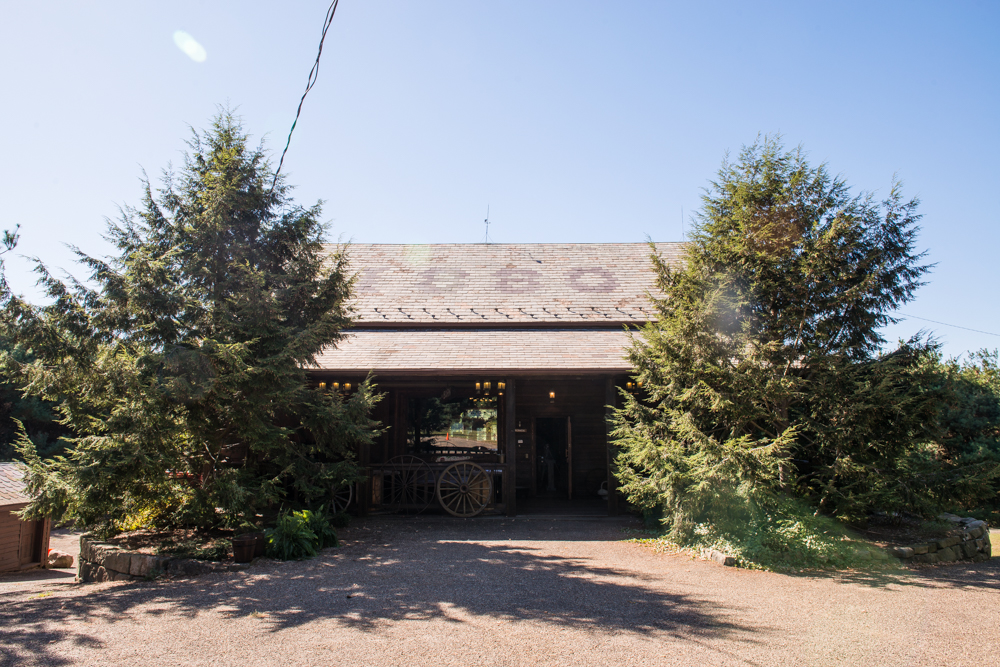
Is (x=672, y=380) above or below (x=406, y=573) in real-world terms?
above

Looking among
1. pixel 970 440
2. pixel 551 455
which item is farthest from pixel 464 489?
pixel 970 440

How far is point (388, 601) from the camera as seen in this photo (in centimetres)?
549

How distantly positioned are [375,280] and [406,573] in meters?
8.98

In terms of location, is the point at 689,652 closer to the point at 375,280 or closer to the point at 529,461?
the point at 529,461

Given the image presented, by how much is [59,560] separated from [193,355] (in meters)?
9.59

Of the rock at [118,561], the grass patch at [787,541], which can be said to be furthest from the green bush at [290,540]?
the grass patch at [787,541]

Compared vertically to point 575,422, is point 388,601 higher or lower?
lower

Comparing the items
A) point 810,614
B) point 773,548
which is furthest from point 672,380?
point 810,614

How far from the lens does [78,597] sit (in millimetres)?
5863

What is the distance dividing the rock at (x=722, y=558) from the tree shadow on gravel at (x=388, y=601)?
4.27 ft

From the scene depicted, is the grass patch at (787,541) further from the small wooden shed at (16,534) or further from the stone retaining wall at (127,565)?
the small wooden shed at (16,534)

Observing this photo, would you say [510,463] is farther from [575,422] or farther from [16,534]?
[16,534]

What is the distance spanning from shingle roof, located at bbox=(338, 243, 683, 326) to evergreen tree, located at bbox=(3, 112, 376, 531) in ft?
11.9

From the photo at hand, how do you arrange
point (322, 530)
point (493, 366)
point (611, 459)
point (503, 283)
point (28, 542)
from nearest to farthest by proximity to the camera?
point (322, 530) → point (493, 366) → point (611, 459) → point (28, 542) → point (503, 283)
